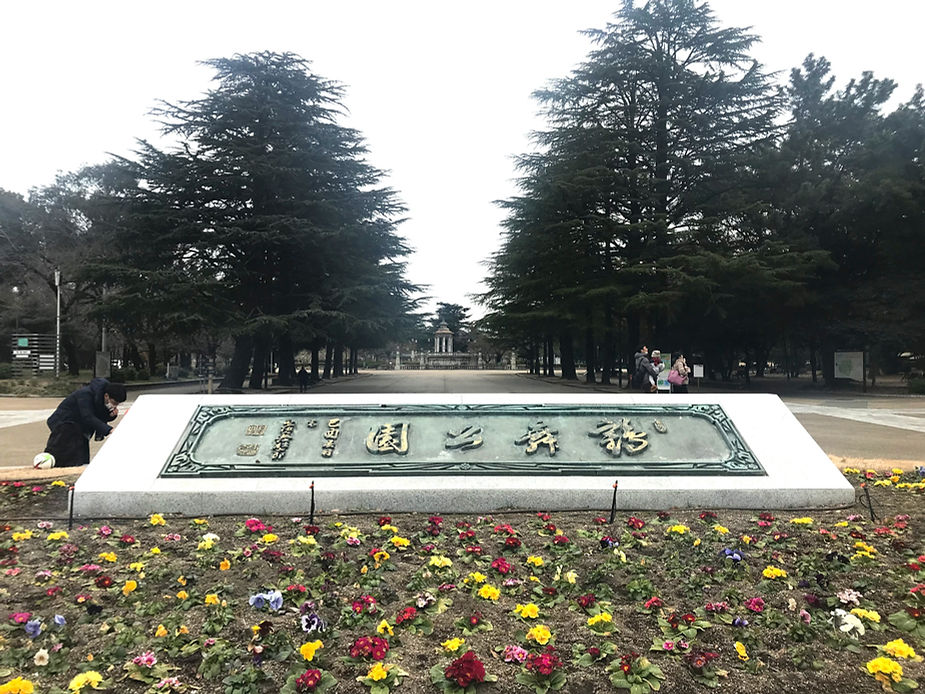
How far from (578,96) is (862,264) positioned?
13.9m

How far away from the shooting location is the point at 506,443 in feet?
17.3

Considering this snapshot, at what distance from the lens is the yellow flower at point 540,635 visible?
2875 millimetres

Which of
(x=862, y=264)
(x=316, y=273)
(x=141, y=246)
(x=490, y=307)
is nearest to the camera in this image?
(x=141, y=246)

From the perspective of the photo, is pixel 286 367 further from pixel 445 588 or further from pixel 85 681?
pixel 85 681

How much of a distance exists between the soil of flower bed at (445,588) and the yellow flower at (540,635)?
0.05 metres

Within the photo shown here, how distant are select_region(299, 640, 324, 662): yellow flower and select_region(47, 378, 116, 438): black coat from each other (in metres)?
4.16

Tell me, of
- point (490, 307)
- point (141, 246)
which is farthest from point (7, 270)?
point (490, 307)

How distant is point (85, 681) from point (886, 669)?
3.18 m

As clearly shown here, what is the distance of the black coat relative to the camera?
6074 mm

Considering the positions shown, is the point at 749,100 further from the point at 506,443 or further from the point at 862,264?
the point at 506,443

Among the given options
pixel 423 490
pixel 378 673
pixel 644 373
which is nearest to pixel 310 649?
pixel 378 673

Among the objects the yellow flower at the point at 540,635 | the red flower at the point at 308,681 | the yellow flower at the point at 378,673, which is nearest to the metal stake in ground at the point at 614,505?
the yellow flower at the point at 540,635

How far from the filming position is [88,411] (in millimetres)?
6102

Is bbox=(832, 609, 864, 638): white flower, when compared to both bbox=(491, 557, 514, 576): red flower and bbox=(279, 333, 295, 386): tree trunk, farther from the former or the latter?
bbox=(279, 333, 295, 386): tree trunk
